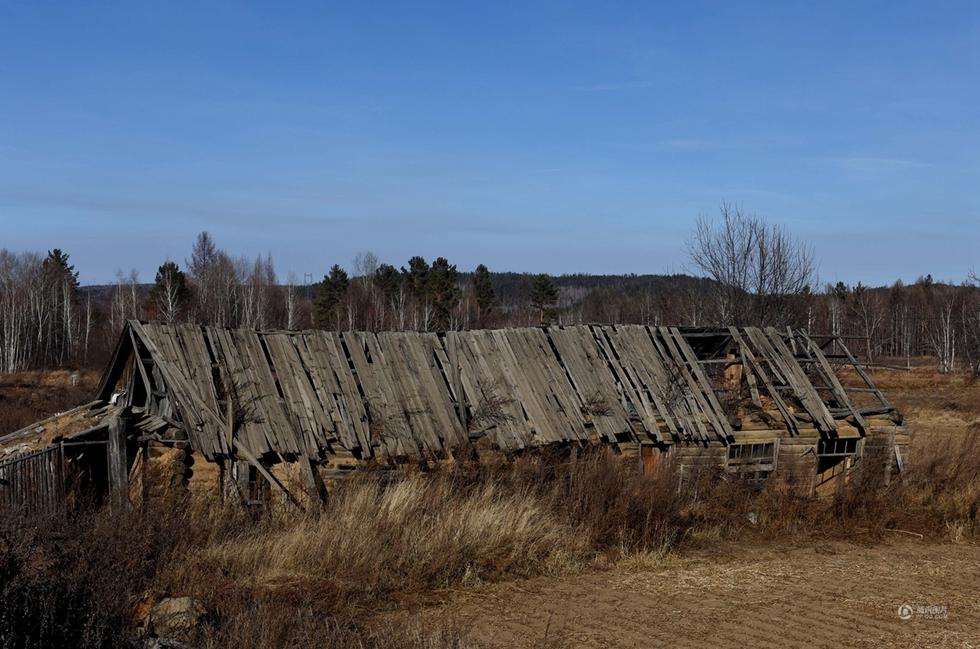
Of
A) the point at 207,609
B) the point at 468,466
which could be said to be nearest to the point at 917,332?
the point at 468,466

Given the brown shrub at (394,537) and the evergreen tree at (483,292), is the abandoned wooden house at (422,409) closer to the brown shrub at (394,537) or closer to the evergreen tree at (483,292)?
the brown shrub at (394,537)

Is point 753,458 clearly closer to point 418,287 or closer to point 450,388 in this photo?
point 450,388

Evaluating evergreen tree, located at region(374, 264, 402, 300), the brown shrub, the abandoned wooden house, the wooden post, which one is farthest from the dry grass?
evergreen tree, located at region(374, 264, 402, 300)

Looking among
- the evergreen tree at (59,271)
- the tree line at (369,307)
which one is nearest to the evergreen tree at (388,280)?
the tree line at (369,307)

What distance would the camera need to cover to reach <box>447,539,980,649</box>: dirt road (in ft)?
26.5

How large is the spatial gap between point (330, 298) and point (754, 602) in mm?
54266

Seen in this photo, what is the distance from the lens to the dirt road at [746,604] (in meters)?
8.07

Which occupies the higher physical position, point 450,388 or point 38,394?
point 450,388

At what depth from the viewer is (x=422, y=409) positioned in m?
13.6

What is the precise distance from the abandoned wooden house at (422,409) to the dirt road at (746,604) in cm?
324

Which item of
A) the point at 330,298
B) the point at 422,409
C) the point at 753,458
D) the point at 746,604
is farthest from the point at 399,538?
the point at 330,298

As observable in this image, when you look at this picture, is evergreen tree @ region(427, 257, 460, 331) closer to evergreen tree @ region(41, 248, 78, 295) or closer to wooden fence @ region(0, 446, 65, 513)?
evergreen tree @ region(41, 248, 78, 295)

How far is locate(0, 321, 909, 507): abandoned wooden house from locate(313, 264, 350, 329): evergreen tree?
1568 inches

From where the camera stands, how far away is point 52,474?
37.8ft
